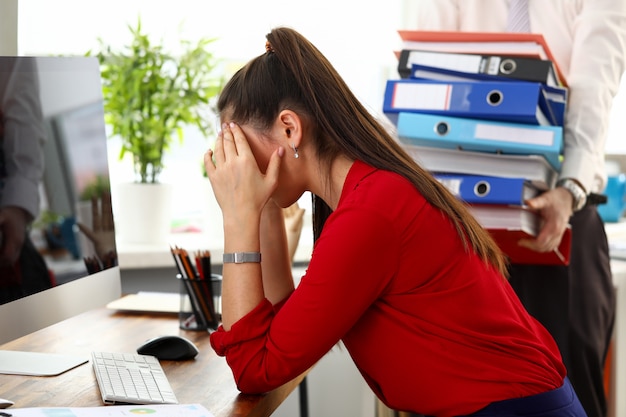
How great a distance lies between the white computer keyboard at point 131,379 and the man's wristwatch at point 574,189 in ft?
3.19

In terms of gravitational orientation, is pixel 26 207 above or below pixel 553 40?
below

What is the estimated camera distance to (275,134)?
1255 mm

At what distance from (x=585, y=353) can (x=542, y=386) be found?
931 mm

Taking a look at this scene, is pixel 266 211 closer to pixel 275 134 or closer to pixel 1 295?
pixel 275 134

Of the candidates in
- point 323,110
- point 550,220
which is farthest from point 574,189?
point 323,110

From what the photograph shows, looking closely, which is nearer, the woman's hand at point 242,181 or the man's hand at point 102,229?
the woman's hand at point 242,181

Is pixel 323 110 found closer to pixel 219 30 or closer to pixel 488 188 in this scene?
pixel 488 188

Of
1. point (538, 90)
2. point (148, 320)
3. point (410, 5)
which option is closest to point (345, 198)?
point (538, 90)

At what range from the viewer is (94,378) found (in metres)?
1.28

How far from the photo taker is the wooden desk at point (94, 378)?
1.17 metres

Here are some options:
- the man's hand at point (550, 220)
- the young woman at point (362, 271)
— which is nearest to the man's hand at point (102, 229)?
the young woman at point (362, 271)

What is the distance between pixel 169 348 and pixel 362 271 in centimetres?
47

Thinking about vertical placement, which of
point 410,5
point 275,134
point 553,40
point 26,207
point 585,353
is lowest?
point 585,353

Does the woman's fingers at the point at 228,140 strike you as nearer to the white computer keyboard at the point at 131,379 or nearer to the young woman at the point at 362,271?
the young woman at the point at 362,271
